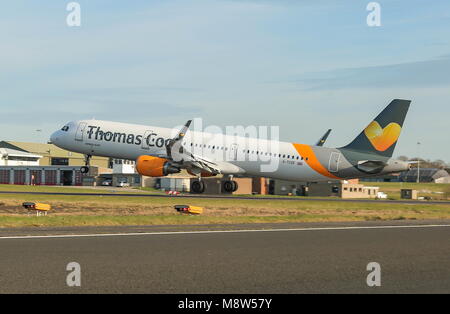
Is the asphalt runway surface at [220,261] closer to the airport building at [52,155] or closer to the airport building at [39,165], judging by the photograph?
the airport building at [39,165]

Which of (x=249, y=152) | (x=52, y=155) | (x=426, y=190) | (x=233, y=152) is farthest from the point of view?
(x=52, y=155)

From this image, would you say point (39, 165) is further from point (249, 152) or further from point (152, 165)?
point (249, 152)

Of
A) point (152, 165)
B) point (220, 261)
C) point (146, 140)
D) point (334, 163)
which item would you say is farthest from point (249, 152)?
point (220, 261)

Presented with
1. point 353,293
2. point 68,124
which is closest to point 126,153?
point 68,124

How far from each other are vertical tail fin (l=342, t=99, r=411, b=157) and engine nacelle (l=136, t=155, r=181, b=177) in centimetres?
1780

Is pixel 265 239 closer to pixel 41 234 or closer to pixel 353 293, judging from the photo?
pixel 41 234

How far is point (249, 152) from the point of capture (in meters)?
58.1

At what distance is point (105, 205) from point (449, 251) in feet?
116

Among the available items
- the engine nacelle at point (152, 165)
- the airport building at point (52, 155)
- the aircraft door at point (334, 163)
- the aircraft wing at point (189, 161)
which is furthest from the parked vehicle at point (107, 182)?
the aircraft door at point (334, 163)

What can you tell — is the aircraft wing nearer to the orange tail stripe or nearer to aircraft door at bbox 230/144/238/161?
aircraft door at bbox 230/144/238/161

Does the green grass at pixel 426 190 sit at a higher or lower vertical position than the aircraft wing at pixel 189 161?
lower

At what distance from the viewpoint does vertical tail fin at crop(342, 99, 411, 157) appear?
186 ft

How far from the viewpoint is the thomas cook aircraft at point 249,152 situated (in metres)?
56.2

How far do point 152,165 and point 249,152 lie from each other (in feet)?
29.8
